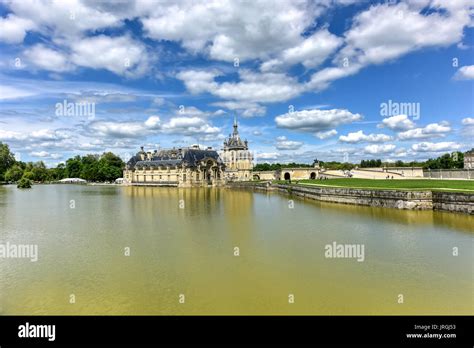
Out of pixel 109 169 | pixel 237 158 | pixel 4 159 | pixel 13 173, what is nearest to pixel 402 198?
pixel 237 158

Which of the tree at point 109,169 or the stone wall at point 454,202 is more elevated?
the tree at point 109,169

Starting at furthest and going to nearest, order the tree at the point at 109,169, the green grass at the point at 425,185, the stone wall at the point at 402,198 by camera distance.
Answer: the tree at the point at 109,169
the green grass at the point at 425,185
the stone wall at the point at 402,198

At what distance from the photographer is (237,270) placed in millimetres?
12125

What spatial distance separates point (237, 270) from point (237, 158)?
88138mm

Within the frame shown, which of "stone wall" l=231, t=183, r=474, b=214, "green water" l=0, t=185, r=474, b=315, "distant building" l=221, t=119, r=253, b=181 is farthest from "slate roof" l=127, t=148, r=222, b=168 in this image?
"green water" l=0, t=185, r=474, b=315

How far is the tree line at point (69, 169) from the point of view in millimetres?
95625

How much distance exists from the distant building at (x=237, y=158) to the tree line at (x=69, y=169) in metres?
34.5

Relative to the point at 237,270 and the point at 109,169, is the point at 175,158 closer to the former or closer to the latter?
the point at 109,169

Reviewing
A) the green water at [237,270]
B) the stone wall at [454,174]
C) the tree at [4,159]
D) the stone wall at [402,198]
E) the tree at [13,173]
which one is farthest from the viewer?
the tree at [4,159]

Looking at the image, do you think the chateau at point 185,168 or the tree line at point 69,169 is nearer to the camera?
the chateau at point 185,168

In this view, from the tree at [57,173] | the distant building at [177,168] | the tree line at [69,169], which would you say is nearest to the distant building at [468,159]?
the distant building at [177,168]

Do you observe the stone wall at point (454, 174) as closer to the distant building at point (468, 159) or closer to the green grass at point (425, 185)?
the green grass at point (425, 185)

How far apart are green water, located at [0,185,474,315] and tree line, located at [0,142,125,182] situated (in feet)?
282
